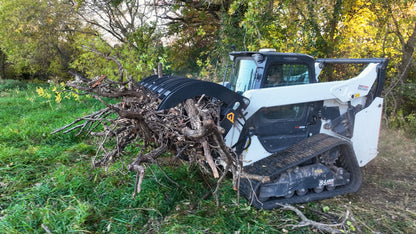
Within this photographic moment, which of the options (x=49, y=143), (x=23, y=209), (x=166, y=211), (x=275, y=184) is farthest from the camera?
(x=49, y=143)

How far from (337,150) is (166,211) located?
246 centimetres

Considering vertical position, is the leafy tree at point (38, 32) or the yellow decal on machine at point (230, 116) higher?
the leafy tree at point (38, 32)

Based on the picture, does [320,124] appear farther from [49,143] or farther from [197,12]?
[197,12]

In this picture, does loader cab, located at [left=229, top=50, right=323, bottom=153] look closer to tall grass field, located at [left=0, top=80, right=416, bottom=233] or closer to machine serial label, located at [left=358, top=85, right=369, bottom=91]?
machine serial label, located at [left=358, top=85, right=369, bottom=91]

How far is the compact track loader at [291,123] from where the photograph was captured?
10.8 feet

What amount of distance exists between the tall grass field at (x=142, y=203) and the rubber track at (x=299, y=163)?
0.11 metres

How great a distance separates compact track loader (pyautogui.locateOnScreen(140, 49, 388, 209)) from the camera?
10.8ft

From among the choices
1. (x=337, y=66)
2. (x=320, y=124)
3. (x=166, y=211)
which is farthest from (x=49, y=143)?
(x=337, y=66)

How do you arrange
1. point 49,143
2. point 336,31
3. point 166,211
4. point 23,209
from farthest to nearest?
point 336,31
point 49,143
point 166,211
point 23,209

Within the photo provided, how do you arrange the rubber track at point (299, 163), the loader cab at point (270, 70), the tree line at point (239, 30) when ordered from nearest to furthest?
the rubber track at point (299, 163) < the loader cab at point (270, 70) < the tree line at point (239, 30)

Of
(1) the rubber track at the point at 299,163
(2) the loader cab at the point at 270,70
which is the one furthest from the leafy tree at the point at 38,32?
(1) the rubber track at the point at 299,163

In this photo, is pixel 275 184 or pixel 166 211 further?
pixel 275 184

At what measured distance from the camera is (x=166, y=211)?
312 centimetres

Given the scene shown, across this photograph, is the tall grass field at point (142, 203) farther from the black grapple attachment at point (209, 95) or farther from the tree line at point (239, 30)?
the tree line at point (239, 30)
